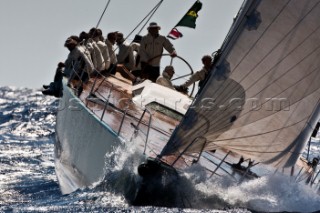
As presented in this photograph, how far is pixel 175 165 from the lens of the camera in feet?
42.9

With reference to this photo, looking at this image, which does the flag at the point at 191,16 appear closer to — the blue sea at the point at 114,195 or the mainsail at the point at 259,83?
the blue sea at the point at 114,195

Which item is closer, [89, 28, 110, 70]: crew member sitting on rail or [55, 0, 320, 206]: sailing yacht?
[55, 0, 320, 206]: sailing yacht

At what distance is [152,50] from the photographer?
20.7 metres

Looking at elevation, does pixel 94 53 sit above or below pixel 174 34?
below

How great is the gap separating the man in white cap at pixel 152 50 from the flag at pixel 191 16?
55 centimetres

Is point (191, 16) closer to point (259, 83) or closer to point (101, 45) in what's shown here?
point (101, 45)

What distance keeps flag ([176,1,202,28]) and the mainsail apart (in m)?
7.05

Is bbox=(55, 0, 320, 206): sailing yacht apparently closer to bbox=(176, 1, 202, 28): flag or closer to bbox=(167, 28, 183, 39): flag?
bbox=(176, 1, 202, 28): flag

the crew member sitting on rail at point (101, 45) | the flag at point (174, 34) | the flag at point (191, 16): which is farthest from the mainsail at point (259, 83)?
the flag at point (174, 34)

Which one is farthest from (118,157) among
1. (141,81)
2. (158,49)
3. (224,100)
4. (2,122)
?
(2,122)

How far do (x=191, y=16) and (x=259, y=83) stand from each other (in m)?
7.44

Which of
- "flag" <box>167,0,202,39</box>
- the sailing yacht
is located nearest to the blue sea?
the sailing yacht

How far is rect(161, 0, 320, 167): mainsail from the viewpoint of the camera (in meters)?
12.7

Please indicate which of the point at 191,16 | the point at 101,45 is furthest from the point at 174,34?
the point at 101,45
